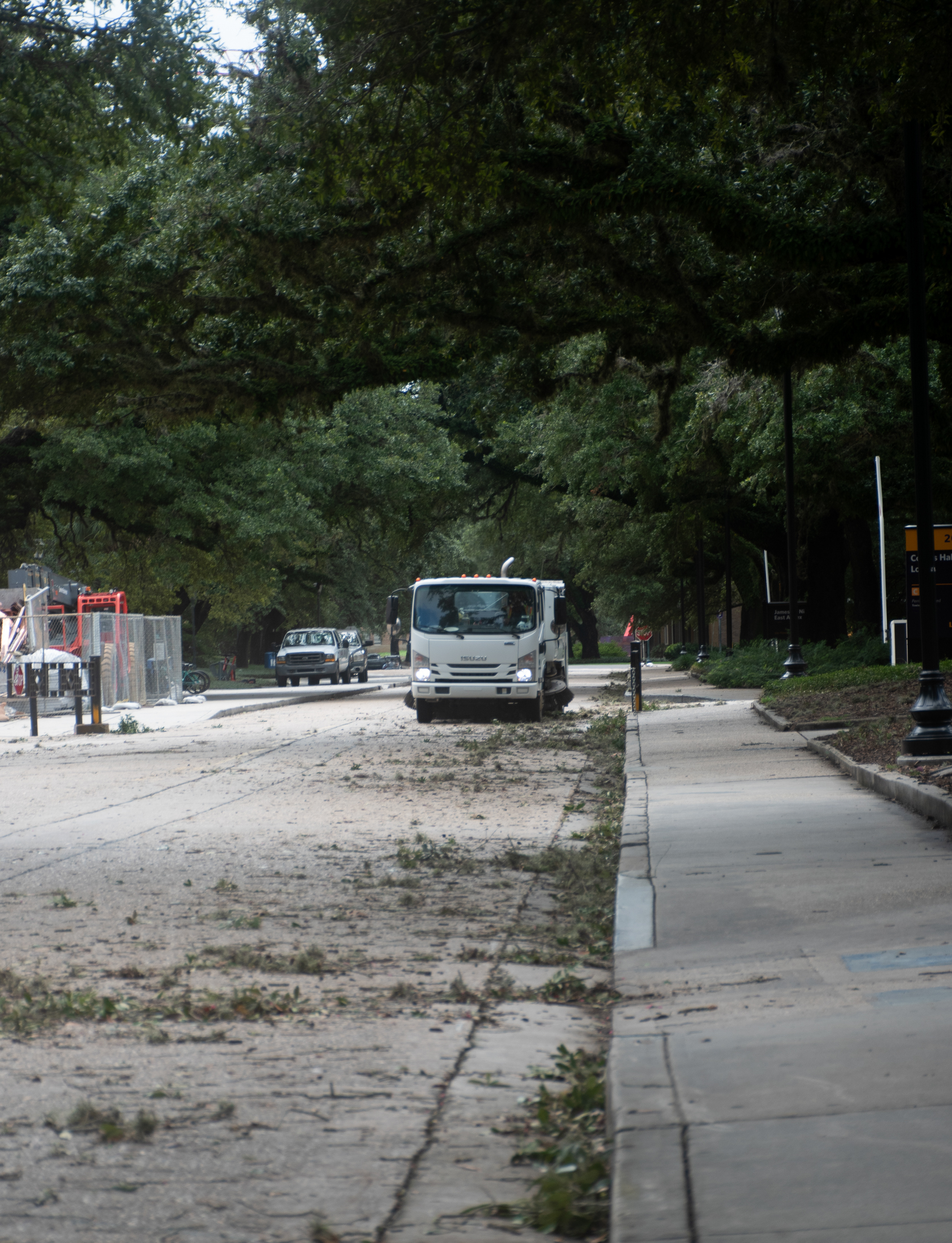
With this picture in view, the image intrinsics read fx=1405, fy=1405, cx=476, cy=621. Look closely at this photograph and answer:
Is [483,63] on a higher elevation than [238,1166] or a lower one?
higher

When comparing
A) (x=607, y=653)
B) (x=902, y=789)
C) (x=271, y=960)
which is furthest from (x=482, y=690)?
(x=607, y=653)

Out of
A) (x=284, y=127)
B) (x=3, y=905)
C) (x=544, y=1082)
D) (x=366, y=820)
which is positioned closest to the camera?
(x=544, y=1082)

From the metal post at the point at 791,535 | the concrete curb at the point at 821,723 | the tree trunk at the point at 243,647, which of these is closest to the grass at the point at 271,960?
the concrete curb at the point at 821,723

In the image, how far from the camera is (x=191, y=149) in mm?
17359

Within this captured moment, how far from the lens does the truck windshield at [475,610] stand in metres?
24.2

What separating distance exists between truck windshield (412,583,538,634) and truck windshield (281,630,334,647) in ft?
83.9

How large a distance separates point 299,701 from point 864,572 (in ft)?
50.1

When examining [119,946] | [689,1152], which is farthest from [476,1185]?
[119,946]

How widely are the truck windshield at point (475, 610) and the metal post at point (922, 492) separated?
11880 mm

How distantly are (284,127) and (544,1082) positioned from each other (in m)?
11.8

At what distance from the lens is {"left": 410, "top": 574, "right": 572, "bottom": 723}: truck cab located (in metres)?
23.9

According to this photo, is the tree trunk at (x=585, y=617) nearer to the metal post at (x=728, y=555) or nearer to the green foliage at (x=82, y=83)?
the metal post at (x=728, y=555)

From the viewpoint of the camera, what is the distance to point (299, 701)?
36.8m

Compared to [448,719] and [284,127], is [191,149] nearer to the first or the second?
[284,127]
